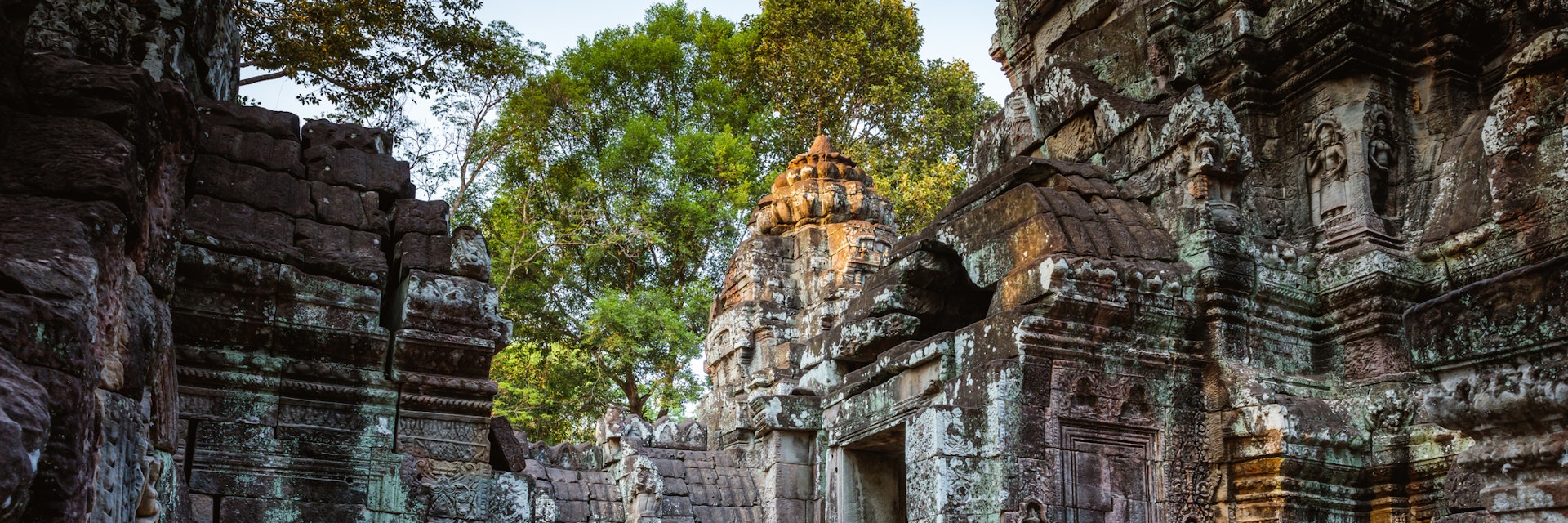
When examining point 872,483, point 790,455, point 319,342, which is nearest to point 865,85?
point 790,455

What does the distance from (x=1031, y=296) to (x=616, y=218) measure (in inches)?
646

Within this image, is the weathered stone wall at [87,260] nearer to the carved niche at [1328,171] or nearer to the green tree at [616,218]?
the carved niche at [1328,171]

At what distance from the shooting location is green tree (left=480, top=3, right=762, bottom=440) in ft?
66.8

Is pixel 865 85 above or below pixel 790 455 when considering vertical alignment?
above

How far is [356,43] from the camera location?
13.0 m

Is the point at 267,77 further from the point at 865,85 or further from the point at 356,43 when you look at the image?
the point at 865,85

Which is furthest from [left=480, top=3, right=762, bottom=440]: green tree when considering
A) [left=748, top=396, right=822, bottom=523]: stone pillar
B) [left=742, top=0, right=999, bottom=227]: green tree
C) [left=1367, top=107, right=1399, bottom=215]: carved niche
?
[left=1367, top=107, right=1399, bottom=215]: carved niche

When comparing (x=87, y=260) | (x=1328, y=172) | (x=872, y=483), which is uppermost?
(x=1328, y=172)

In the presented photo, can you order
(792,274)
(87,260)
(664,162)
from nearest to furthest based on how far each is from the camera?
(87,260)
(792,274)
(664,162)

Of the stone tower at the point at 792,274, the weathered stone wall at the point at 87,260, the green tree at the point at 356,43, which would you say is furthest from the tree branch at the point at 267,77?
the weathered stone wall at the point at 87,260

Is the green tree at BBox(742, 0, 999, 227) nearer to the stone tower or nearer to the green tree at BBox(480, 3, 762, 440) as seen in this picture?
the green tree at BBox(480, 3, 762, 440)

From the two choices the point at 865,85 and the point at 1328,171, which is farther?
the point at 865,85

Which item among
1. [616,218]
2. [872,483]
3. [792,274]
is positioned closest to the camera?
[872,483]

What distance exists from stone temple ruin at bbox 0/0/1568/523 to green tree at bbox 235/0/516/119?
23.3 feet
